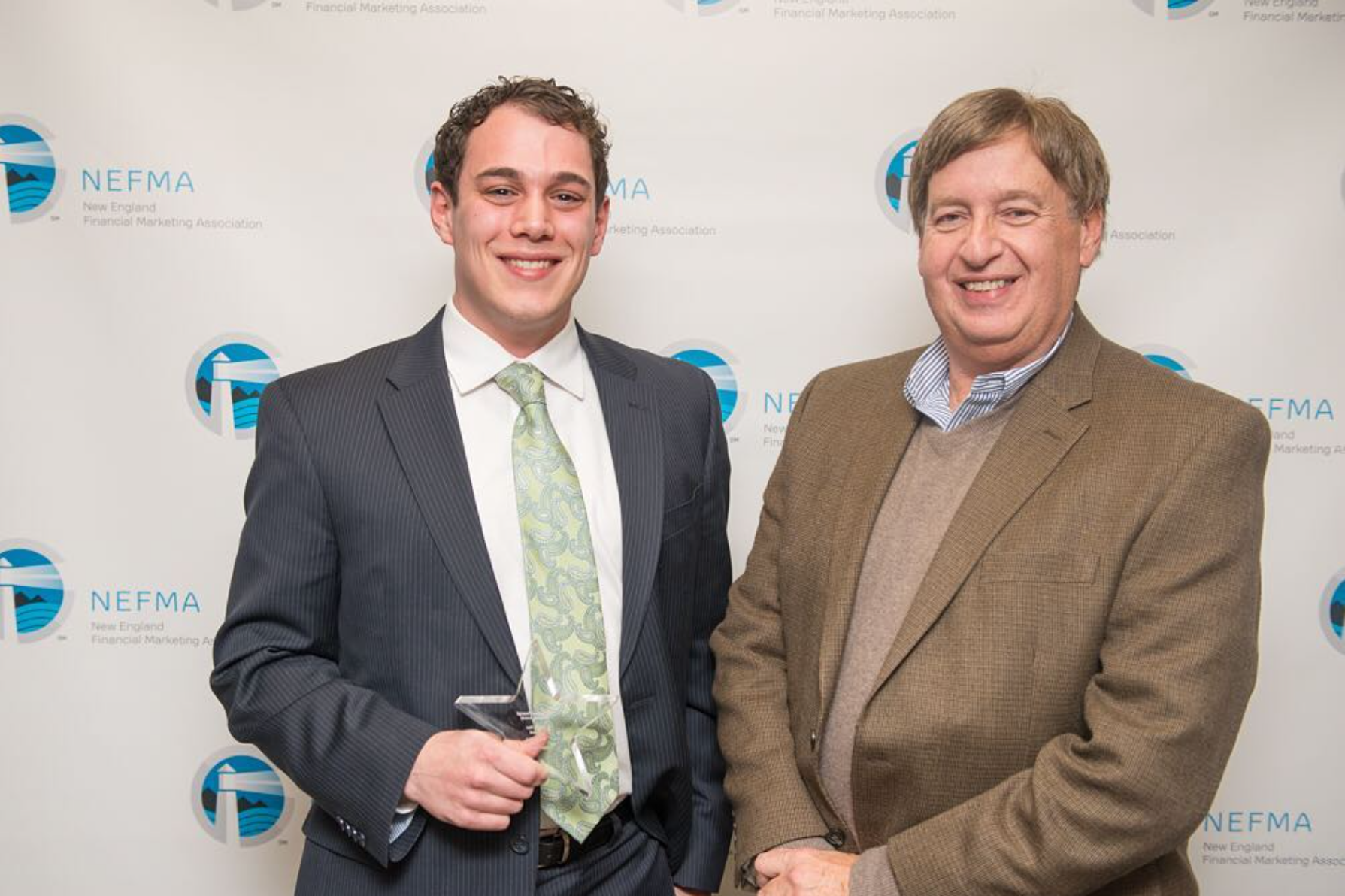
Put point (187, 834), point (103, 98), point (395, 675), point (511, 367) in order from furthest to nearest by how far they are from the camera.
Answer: point (187, 834) < point (103, 98) < point (511, 367) < point (395, 675)

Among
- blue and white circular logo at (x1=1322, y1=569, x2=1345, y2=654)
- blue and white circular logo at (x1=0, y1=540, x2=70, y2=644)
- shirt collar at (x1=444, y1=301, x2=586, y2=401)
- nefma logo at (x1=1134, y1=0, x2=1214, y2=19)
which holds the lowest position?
blue and white circular logo at (x1=1322, y1=569, x2=1345, y2=654)

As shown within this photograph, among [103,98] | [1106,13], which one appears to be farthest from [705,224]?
[103,98]

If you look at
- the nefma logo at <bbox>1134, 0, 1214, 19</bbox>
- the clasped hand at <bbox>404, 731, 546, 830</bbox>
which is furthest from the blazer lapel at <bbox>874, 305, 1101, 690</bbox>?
the nefma logo at <bbox>1134, 0, 1214, 19</bbox>

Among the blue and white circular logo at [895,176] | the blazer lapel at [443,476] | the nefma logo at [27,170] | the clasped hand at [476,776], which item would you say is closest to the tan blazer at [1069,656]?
the clasped hand at [476,776]

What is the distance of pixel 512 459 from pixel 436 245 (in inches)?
38.4

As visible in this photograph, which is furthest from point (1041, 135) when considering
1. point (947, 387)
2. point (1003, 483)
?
point (1003, 483)

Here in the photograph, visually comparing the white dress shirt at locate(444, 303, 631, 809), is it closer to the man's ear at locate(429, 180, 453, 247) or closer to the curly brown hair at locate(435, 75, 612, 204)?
the man's ear at locate(429, 180, 453, 247)

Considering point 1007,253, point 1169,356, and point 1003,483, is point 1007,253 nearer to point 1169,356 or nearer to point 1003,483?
point 1003,483

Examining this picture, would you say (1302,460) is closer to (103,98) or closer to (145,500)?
(145,500)

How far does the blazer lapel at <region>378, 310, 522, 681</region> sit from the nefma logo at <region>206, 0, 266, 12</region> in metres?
1.14

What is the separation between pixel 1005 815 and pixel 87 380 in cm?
211

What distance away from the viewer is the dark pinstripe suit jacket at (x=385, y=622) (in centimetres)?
160

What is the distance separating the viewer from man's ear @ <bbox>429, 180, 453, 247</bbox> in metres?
1.90

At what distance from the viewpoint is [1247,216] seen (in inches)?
98.8
